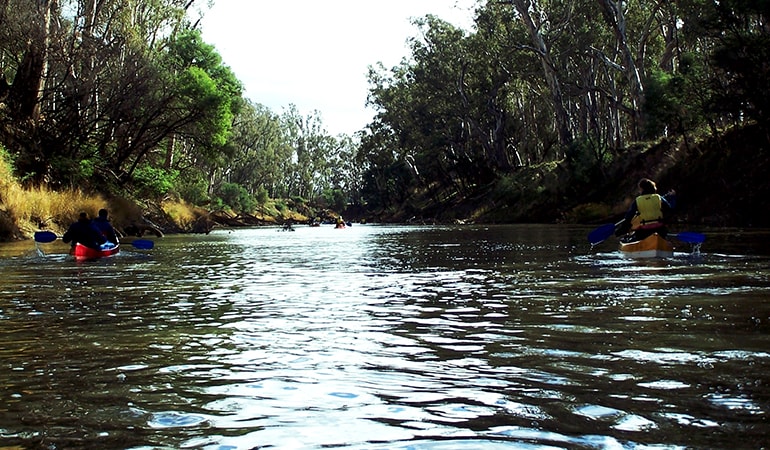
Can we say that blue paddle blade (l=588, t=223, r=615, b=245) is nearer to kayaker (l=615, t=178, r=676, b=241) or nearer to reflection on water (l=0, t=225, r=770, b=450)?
kayaker (l=615, t=178, r=676, b=241)

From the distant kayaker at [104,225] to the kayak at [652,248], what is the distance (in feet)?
43.7

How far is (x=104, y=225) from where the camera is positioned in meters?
20.5

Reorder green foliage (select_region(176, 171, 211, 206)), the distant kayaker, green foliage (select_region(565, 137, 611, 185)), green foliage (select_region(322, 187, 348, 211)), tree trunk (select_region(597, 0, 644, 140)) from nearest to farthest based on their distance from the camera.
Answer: the distant kayaker
tree trunk (select_region(597, 0, 644, 140))
green foliage (select_region(565, 137, 611, 185))
green foliage (select_region(176, 171, 211, 206))
green foliage (select_region(322, 187, 348, 211))

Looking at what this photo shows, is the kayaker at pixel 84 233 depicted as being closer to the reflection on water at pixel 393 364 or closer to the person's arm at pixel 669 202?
the reflection on water at pixel 393 364

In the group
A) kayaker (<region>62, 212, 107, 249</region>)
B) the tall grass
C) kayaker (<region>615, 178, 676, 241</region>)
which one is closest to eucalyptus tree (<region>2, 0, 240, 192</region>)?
the tall grass

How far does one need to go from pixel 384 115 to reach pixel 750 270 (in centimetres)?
7646

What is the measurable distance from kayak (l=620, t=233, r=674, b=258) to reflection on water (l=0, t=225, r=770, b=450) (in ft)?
12.6

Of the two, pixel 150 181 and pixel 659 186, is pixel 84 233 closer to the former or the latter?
pixel 150 181

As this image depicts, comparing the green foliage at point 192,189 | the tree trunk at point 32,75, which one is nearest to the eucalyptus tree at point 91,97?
the tree trunk at point 32,75

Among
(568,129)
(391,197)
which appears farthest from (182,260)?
(391,197)

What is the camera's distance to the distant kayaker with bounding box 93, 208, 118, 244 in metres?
20.3

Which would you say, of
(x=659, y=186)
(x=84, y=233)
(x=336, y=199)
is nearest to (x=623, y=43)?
(x=659, y=186)

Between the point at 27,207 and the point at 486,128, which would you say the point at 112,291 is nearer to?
the point at 27,207

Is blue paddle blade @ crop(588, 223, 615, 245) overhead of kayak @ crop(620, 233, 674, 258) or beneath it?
overhead
